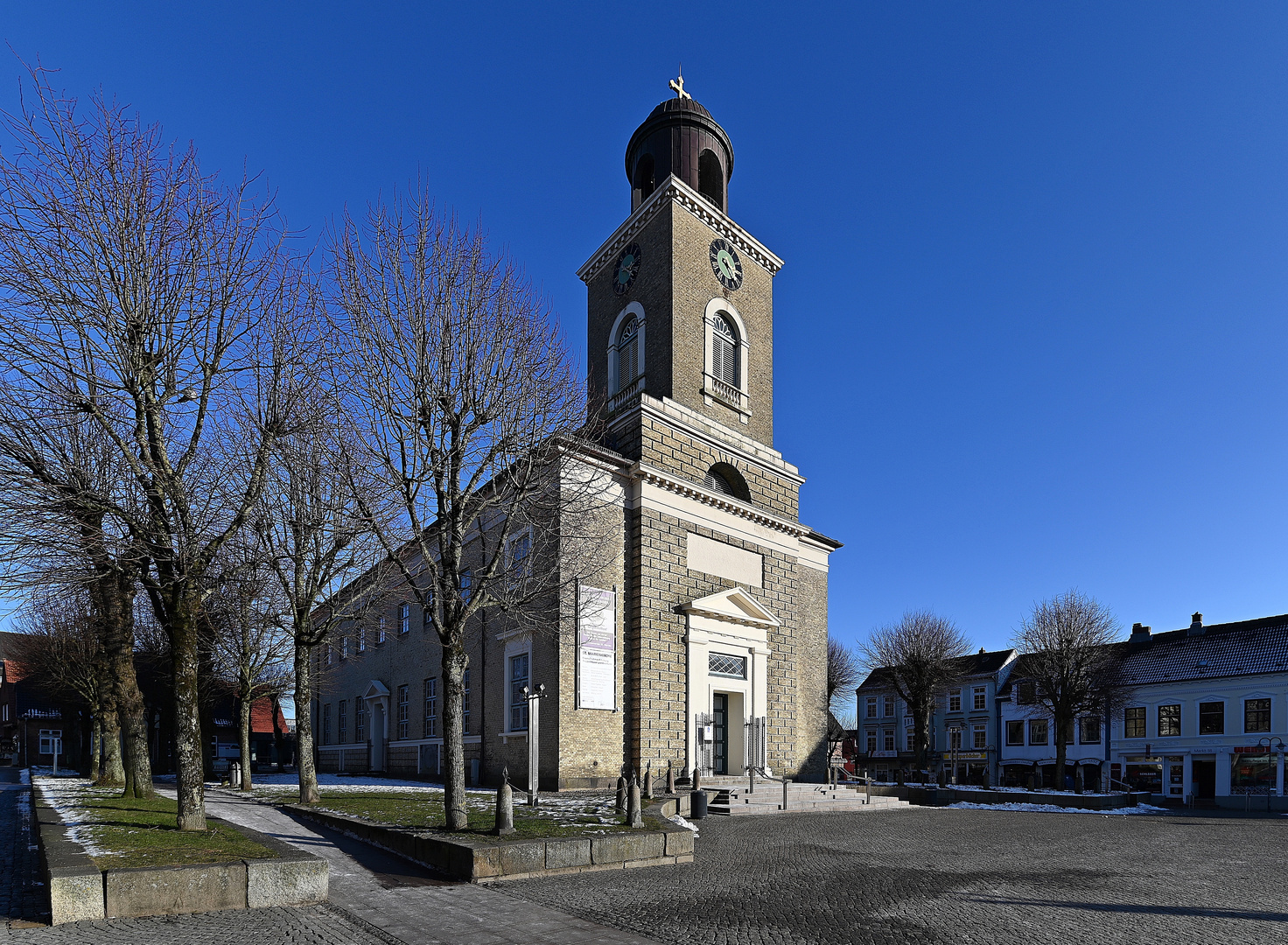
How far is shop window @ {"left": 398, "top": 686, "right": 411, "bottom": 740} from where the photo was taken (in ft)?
102

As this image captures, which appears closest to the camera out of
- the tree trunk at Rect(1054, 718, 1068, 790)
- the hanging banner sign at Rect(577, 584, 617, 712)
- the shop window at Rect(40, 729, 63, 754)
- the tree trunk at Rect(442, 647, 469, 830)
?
the tree trunk at Rect(442, 647, 469, 830)

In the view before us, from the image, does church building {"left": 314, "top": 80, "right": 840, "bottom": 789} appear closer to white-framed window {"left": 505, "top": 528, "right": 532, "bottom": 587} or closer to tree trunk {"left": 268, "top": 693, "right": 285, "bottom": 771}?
white-framed window {"left": 505, "top": 528, "right": 532, "bottom": 587}

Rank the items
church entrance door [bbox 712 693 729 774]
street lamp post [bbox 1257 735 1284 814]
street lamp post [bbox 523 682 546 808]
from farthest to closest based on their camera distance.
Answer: street lamp post [bbox 1257 735 1284 814] → church entrance door [bbox 712 693 729 774] → street lamp post [bbox 523 682 546 808]

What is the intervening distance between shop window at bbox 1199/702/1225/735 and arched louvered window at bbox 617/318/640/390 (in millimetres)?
38443

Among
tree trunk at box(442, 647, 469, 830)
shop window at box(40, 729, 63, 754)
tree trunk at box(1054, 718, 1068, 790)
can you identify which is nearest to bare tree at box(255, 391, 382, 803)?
tree trunk at box(442, 647, 469, 830)

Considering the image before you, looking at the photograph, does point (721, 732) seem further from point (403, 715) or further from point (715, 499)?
point (403, 715)

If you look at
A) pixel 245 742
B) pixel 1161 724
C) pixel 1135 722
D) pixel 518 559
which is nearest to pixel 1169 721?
pixel 1161 724

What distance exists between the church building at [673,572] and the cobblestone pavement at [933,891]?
6.78 m

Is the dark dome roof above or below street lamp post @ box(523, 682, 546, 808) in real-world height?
above

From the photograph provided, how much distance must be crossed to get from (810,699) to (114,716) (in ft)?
70.0

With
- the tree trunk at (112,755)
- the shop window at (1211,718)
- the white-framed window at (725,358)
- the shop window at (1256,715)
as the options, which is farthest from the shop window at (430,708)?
the shop window at (1256,715)

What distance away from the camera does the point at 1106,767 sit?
4853 centimetres

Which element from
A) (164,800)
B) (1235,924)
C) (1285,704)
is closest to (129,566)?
(164,800)

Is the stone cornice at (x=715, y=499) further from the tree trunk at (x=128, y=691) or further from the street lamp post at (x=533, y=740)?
the tree trunk at (x=128, y=691)
